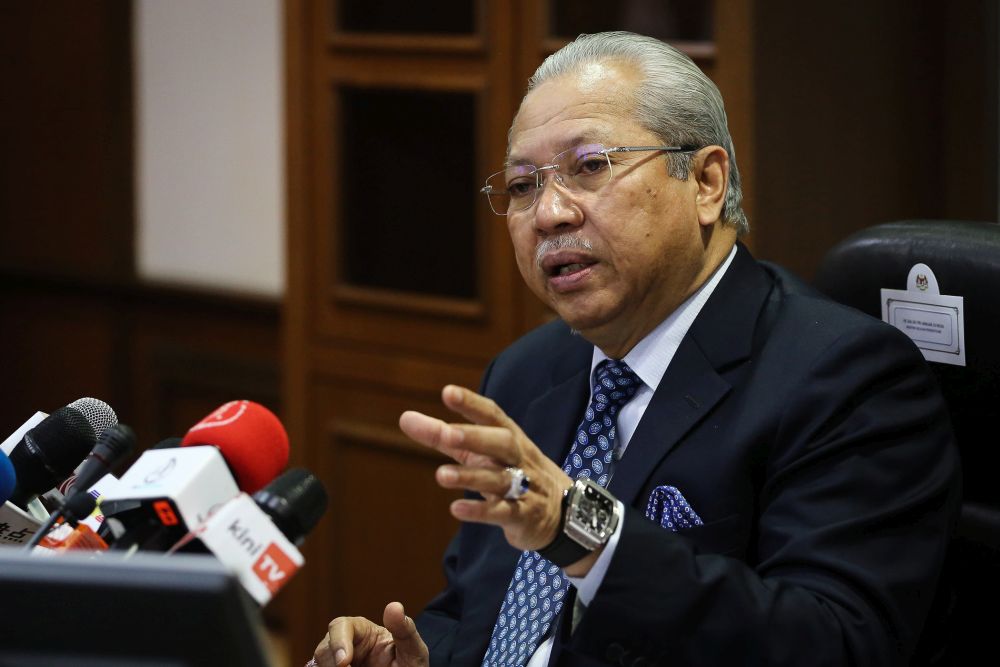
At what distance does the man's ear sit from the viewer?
182cm

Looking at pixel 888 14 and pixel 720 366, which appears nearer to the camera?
pixel 720 366

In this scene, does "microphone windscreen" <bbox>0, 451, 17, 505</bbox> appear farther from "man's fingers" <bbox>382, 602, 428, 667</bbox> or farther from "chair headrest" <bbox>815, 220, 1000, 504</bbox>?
"chair headrest" <bbox>815, 220, 1000, 504</bbox>

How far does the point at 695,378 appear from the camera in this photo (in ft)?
5.65

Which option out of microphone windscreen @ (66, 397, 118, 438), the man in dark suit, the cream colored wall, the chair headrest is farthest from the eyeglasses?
the cream colored wall

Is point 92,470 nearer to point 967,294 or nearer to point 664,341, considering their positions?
point 664,341

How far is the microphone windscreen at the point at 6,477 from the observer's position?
51.2 inches

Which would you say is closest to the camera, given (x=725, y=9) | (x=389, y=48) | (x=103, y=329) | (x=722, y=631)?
(x=722, y=631)

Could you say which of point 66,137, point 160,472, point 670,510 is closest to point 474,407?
point 160,472

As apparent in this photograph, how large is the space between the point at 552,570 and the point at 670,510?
0.19 metres

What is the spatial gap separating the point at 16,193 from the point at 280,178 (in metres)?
1.36

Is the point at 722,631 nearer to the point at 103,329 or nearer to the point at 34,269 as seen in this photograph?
the point at 103,329

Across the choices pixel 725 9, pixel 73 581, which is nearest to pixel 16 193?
pixel 725 9

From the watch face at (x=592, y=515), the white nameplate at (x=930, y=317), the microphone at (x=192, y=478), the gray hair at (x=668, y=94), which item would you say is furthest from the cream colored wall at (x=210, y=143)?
the microphone at (x=192, y=478)

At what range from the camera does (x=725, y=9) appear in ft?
8.50
